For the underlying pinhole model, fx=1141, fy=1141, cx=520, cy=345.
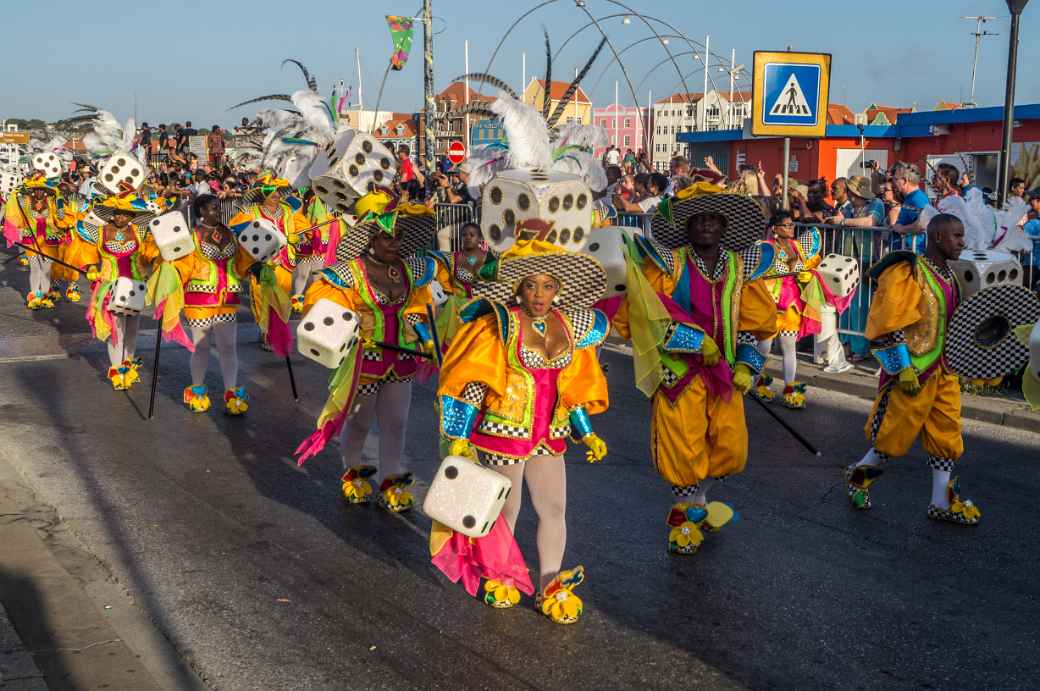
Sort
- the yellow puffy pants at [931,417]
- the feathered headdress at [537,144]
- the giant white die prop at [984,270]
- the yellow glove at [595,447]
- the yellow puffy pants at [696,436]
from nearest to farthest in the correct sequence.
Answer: the yellow glove at [595,447] < the feathered headdress at [537,144] < the yellow puffy pants at [696,436] < the giant white die prop at [984,270] < the yellow puffy pants at [931,417]

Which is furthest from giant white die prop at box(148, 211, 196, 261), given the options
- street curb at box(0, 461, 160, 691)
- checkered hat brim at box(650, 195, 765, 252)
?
checkered hat brim at box(650, 195, 765, 252)

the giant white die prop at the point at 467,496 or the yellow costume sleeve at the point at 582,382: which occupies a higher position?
the yellow costume sleeve at the point at 582,382

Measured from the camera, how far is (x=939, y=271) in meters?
6.77

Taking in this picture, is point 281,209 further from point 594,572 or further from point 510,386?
point 510,386

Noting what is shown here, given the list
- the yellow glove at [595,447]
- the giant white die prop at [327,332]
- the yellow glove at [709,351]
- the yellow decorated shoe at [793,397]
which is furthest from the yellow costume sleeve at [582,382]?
the yellow decorated shoe at [793,397]

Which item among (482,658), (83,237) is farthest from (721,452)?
(83,237)

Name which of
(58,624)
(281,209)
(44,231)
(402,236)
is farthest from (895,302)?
(44,231)

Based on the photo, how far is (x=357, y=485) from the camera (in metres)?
7.35

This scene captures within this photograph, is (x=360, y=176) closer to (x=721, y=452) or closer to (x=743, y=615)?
(x=721, y=452)

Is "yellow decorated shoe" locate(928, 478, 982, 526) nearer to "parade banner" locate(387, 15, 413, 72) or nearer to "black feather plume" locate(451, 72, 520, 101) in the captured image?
"black feather plume" locate(451, 72, 520, 101)

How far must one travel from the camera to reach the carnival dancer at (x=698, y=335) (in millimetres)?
6125

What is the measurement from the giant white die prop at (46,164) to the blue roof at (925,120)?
13458mm

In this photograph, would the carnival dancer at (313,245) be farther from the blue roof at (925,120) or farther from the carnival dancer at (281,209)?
the blue roof at (925,120)

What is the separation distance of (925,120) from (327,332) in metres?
20.6
